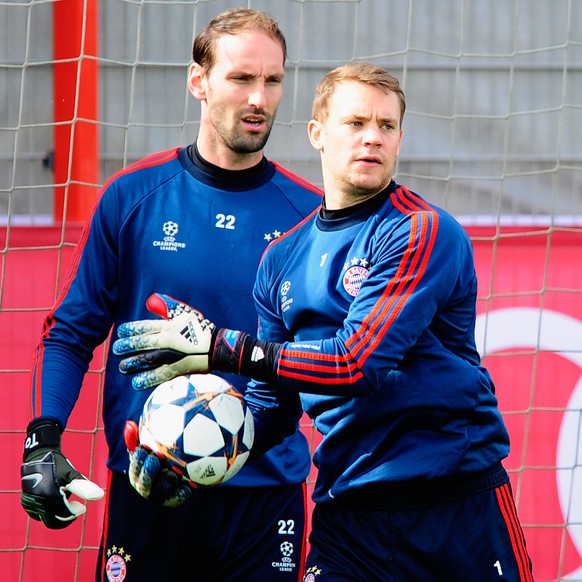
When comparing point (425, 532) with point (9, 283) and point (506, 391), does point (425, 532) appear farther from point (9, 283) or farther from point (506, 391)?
point (9, 283)

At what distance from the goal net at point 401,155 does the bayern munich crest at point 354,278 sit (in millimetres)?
1956

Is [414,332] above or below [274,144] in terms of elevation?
below

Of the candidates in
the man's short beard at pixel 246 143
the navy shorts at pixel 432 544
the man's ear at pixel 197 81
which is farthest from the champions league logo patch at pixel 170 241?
the navy shorts at pixel 432 544

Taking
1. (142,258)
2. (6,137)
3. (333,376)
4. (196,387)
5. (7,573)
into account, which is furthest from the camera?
(6,137)

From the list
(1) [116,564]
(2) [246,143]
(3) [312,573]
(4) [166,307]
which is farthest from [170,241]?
(3) [312,573]

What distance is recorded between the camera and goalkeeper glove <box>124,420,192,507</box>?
2.75 meters

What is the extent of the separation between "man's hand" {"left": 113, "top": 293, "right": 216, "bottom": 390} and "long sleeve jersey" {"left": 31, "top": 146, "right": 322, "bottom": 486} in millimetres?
586

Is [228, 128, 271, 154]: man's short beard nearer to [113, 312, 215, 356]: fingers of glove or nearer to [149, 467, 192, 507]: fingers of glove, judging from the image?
[113, 312, 215, 356]: fingers of glove

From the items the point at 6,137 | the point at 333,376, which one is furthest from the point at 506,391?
the point at 6,137

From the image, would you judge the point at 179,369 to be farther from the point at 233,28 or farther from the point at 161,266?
the point at 233,28

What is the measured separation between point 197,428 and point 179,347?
234 mm

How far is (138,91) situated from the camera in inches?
196

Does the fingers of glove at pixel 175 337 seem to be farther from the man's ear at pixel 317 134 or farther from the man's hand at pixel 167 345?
the man's ear at pixel 317 134

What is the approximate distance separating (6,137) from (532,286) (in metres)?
2.44
